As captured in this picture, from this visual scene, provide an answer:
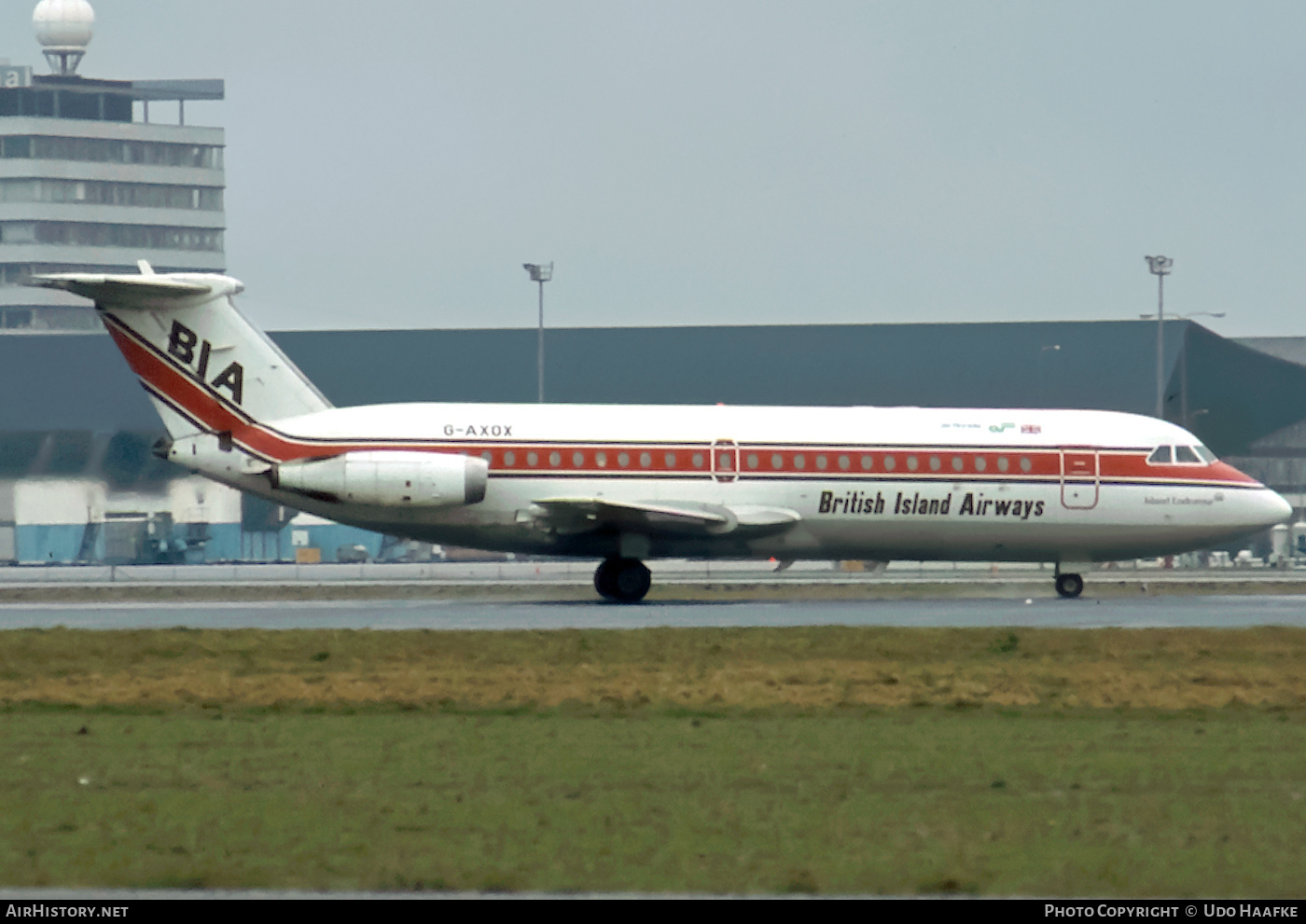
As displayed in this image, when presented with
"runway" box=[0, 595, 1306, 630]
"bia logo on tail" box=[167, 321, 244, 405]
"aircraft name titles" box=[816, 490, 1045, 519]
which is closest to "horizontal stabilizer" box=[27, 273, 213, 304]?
"bia logo on tail" box=[167, 321, 244, 405]

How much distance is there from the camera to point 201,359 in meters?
36.7

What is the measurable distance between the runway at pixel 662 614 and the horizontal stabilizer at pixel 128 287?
657cm

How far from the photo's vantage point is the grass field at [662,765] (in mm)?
10352

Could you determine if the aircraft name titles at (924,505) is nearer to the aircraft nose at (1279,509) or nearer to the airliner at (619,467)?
the airliner at (619,467)

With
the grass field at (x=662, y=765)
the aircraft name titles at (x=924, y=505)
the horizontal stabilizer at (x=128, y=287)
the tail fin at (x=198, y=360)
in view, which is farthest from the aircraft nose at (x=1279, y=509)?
the horizontal stabilizer at (x=128, y=287)

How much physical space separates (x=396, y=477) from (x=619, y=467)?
15.4 feet

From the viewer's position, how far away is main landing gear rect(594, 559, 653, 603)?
125 ft

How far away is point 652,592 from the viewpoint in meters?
42.8

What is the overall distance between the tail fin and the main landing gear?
300 inches

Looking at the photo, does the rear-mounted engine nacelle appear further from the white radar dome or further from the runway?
the white radar dome

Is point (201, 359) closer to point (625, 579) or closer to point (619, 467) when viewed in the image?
point (619, 467)
